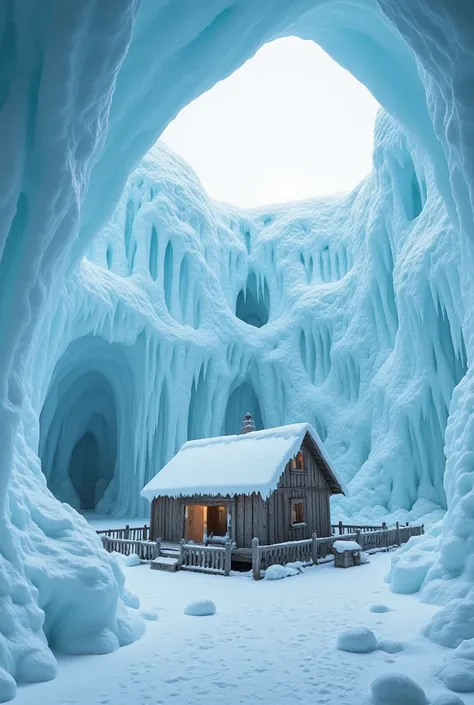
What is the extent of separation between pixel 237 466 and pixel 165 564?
3.20 metres

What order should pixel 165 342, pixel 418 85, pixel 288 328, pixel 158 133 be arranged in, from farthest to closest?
pixel 288 328 < pixel 165 342 < pixel 418 85 < pixel 158 133

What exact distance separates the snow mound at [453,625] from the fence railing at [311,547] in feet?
18.5

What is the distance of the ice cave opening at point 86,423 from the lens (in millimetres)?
30438

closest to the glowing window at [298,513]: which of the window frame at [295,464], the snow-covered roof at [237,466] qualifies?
the window frame at [295,464]

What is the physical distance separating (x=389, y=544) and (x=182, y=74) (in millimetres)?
14912

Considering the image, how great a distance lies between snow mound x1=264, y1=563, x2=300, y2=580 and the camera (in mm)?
11984

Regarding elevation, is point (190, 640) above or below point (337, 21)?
below

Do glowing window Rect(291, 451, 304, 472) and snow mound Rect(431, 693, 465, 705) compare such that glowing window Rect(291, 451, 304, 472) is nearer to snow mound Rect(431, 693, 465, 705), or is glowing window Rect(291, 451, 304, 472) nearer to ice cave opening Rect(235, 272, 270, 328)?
snow mound Rect(431, 693, 465, 705)

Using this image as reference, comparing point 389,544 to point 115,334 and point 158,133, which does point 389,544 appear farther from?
point 115,334

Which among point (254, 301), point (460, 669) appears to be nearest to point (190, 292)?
point (254, 301)

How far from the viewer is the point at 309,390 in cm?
3234

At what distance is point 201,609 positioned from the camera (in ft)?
27.8

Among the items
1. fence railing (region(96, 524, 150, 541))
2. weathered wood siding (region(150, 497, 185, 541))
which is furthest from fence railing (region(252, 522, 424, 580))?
fence railing (region(96, 524, 150, 541))

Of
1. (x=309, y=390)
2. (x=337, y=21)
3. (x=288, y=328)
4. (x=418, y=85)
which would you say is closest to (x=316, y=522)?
(x=418, y=85)
